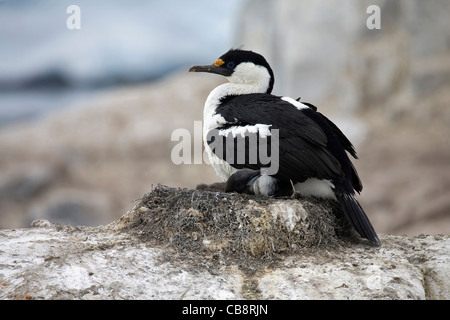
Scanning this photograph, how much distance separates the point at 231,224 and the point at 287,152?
958 millimetres

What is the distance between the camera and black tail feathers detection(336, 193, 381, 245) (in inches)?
226

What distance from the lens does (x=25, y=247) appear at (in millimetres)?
5246

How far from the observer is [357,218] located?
5770mm

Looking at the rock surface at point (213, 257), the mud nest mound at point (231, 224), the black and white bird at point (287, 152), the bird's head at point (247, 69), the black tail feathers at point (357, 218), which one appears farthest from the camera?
the bird's head at point (247, 69)

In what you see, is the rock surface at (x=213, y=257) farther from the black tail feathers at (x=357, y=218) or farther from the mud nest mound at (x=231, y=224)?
the black tail feathers at (x=357, y=218)

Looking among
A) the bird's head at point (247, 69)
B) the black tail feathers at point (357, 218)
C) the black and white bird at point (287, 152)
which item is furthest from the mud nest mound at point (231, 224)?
the bird's head at point (247, 69)

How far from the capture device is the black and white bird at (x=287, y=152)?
5.89 meters

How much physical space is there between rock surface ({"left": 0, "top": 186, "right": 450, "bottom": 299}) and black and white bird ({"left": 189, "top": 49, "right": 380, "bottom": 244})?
24 centimetres

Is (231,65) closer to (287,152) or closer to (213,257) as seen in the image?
(287,152)

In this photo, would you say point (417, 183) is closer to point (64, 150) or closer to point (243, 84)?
point (243, 84)

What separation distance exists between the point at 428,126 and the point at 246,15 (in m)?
8.61

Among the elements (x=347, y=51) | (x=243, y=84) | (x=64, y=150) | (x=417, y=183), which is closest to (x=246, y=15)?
(x=347, y=51)

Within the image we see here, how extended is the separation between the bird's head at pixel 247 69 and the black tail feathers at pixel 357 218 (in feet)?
5.79

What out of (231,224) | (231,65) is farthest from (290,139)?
(231,65)
